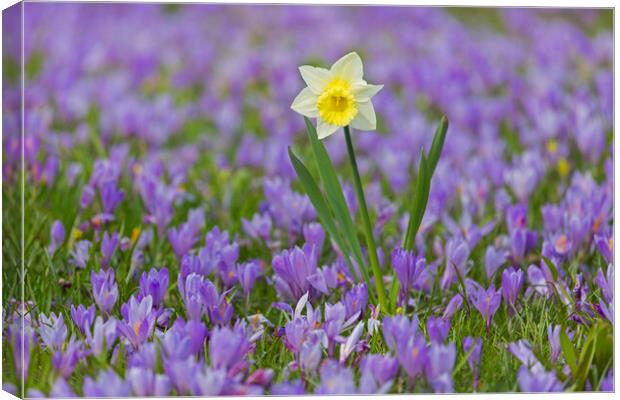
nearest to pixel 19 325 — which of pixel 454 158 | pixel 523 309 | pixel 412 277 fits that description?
pixel 412 277

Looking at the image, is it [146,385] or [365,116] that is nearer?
[146,385]

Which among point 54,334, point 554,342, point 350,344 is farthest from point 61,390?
point 554,342

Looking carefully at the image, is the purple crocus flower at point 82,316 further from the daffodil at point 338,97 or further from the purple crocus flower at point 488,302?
the purple crocus flower at point 488,302

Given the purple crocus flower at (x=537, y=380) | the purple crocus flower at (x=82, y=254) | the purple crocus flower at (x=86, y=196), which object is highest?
the purple crocus flower at (x=86, y=196)

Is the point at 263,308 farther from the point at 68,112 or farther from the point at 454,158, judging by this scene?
the point at 68,112

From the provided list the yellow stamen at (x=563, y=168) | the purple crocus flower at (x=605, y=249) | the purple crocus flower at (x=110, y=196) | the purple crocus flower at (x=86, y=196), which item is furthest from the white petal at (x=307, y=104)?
the yellow stamen at (x=563, y=168)

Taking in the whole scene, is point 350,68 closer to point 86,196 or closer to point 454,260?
point 454,260
